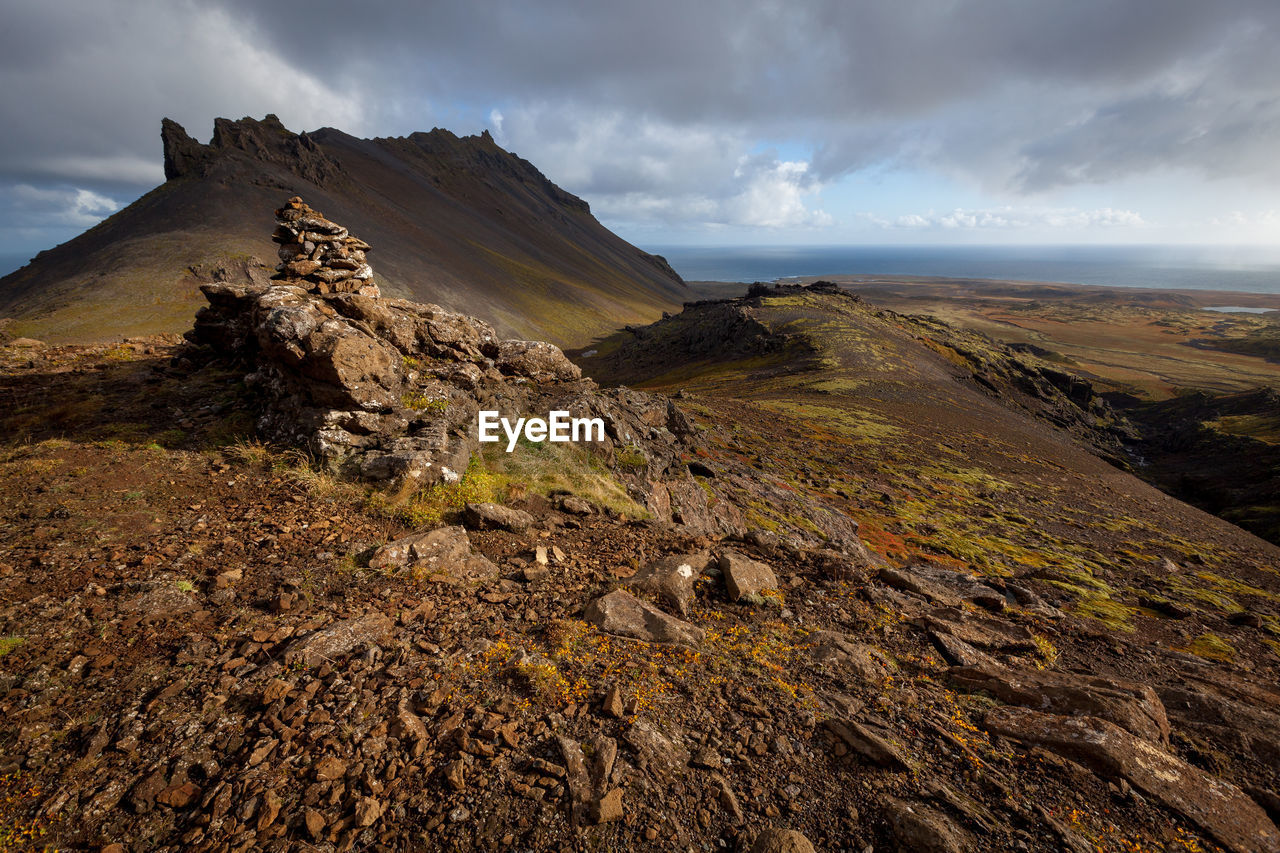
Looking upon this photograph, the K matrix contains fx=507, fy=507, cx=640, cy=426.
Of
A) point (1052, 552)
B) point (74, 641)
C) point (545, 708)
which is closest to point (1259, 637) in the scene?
point (1052, 552)

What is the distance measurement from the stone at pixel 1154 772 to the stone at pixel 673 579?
440 centimetres

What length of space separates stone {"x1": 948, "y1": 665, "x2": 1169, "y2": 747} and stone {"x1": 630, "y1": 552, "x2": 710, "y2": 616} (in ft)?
13.7

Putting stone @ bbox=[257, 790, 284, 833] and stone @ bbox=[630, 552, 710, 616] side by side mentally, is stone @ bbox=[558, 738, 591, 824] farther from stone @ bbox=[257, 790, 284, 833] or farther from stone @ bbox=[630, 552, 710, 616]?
stone @ bbox=[630, 552, 710, 616]

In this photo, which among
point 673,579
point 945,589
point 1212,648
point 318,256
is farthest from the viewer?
point 1212,648

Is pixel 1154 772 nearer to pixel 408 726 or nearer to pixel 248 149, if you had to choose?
pixel 408 726

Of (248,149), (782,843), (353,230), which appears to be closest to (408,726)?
(782,843)

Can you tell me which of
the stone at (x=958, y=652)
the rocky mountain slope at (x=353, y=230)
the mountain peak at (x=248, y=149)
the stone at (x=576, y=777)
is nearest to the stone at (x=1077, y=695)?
the stone at (x=958, y=652)

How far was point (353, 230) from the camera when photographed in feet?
309

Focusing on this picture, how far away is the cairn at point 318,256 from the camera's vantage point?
47.6 ft

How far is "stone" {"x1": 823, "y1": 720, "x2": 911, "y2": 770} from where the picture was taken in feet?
18.3

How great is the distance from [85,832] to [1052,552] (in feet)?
105

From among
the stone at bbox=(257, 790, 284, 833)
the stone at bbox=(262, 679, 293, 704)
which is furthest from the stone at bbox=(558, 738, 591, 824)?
the stone at bbox=(262, 679, 293, 704)

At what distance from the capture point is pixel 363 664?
608 centimetres

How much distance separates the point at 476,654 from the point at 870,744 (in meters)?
4.83
